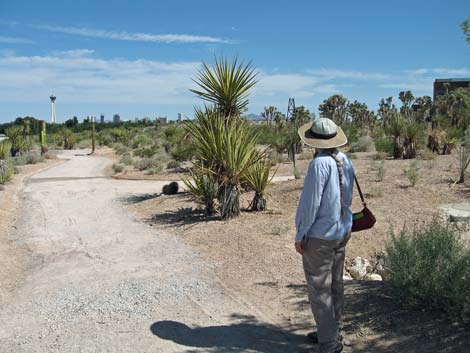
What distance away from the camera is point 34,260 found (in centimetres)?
845

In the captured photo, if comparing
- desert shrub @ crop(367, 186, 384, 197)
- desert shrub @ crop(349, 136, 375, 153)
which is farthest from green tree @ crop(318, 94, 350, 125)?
desert shrub @ crop(367, 186, 384, 197)

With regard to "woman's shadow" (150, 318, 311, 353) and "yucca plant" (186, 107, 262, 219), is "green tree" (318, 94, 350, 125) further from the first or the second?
"woman's shadow" (150, 318, 311, 353)

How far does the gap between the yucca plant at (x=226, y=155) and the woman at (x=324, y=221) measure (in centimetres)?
602

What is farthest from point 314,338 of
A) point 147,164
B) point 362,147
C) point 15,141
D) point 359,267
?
point 15,141

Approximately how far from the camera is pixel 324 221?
4.38 metres

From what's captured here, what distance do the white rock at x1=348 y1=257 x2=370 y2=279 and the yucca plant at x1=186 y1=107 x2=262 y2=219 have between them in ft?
10.7

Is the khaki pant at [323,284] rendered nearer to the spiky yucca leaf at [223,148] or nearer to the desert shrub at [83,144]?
the spiky yucca leaf at [223,148]

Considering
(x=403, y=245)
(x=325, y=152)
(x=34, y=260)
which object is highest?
(x=325, y=152)

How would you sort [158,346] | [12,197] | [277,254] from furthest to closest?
1. [12,197]
2. [277,254]
3. [158,346]

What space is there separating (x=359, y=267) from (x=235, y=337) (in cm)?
328

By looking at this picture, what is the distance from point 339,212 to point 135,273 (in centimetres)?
383

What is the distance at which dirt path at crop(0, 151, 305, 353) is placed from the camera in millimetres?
5035

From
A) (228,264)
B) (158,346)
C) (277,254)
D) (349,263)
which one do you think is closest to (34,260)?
(228,264)

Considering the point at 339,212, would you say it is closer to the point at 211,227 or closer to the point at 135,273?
the point at 135,273
